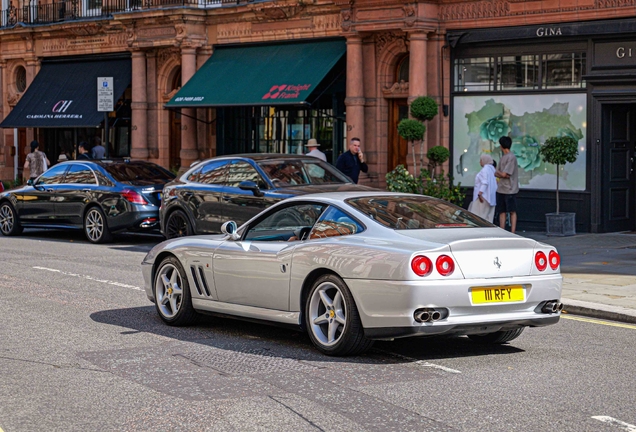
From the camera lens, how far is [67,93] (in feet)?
111

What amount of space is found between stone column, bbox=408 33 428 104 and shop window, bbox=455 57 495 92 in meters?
0.73

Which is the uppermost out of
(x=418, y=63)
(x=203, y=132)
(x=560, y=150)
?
(x=418, y=63)

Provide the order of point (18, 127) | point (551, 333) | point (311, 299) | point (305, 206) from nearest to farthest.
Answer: point (311, 299), point (305, 206), point (551, 333), point (18, 127)

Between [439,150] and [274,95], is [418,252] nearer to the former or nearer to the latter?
[439,150]

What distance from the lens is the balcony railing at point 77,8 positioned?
29.6 meters

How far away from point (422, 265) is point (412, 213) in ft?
3.70

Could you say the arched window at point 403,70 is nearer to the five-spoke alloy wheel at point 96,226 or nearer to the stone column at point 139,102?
the five-spoke alloy wheel at point 96,226

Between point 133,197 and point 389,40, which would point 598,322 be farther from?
point 389,40

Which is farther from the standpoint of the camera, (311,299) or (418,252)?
(311,299)

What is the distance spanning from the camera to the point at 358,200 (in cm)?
949

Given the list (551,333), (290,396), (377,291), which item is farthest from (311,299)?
(551,333)

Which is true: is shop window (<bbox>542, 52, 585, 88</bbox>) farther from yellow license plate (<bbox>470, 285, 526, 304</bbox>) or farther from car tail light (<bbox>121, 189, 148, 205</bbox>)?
yellow license plate (<bbox>470, 285, 526, 304</bbox>)

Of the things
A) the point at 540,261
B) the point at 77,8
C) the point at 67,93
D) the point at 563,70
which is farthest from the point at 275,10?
the point at 540,261

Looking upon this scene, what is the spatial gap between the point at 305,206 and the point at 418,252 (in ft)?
5.58
